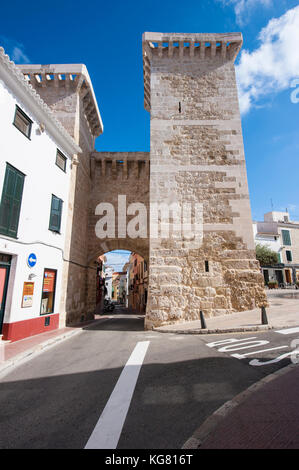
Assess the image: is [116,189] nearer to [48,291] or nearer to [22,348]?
[48,291]

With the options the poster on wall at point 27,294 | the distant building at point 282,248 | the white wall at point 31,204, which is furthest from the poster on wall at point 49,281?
the distant building at point 282,248

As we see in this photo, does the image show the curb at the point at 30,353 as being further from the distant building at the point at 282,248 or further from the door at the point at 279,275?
the door at the point at 279,275

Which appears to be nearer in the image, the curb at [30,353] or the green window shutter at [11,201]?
the curb at [30,353]

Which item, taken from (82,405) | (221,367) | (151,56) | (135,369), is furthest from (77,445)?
(151,56)

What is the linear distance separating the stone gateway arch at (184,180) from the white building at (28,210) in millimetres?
1484

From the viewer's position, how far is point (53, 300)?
9742mm

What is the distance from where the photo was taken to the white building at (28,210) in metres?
7.15

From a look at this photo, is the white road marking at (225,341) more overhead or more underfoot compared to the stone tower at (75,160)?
more underfoot

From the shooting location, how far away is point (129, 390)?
11.2ft

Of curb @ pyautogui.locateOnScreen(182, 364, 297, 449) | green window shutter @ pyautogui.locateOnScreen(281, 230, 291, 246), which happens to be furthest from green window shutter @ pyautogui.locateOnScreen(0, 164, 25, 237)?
green window shutter @ pyautogui.locateOnScreen(281, 230, 291, 246)

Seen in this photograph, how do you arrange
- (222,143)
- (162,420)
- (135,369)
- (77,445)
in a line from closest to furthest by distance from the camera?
(77,445) → (162,420) → (135,369) → (222,143)

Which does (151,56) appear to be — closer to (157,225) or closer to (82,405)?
(157,225)

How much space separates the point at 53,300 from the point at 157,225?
553 cm

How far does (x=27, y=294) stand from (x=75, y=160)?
734 centimetres
